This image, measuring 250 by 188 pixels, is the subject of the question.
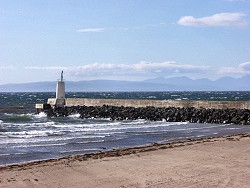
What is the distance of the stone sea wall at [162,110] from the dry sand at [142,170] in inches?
606

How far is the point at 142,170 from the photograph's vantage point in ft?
38.1

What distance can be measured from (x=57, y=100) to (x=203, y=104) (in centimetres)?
1305

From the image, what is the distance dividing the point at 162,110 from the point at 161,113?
2.57ft

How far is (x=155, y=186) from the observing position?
9.86 m

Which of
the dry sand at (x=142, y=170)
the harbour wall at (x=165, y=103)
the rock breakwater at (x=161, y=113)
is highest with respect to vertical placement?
the harbour wall at (x=165, y=103)

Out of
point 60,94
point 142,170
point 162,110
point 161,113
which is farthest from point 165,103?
point 142,170

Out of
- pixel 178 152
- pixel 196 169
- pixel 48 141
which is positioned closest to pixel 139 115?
pixel 48 141

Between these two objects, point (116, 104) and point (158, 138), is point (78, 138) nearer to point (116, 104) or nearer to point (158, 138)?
point (158, 138)

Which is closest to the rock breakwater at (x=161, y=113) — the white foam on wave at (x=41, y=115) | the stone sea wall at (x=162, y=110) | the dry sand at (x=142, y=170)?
the stone sea wall at (x=162, y=110)

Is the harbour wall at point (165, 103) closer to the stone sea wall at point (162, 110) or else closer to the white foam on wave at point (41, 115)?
the stone sea wall at point (162, 110)

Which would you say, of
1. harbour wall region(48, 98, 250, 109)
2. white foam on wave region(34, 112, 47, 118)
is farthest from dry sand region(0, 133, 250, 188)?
white foam on wave region(34, 112, 47, 118)

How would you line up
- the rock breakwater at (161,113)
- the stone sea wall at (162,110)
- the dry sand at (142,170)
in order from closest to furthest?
1. the dry sand at (142,170)
2. the rock breakwater at (161,113)
3. the stone sea wall at (162,110)

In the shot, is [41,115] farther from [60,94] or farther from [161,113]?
[161,113]

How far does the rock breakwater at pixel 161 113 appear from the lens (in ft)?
99.1
